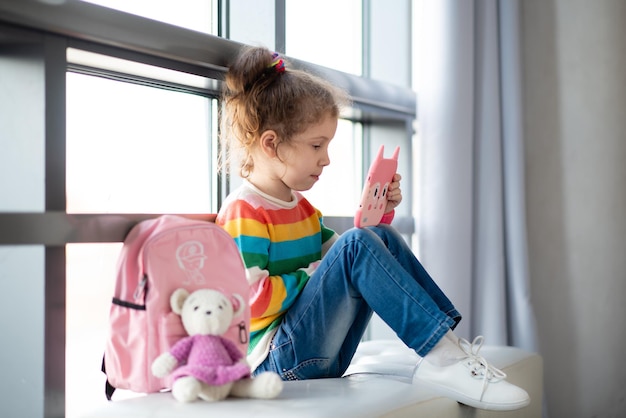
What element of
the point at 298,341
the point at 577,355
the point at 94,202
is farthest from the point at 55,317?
the point at 577,355

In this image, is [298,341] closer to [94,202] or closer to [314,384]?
[314,384]

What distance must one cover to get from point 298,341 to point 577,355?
1.31 metres

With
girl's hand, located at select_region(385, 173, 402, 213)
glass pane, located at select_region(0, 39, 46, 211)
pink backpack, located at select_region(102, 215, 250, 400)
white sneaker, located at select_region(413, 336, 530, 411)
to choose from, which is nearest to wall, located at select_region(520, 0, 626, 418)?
girl's hand, located at select_region(385, 173, 402, 213)

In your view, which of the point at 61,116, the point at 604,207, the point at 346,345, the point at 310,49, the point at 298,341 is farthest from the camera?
the point at 604,207

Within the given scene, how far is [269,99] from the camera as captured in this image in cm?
150

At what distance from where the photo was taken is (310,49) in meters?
2.17

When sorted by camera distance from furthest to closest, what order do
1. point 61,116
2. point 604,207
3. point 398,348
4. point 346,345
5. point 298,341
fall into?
point 604,207
point 398,348
point 346,345
point 298,341
point 61,116

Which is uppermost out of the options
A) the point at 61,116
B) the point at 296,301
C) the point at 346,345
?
the point at 61,116

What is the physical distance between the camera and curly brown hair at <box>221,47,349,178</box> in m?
1.50

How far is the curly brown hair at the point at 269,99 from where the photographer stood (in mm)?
1503

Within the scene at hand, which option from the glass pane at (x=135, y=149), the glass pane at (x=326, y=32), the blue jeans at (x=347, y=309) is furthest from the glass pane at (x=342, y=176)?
the blue jeans at (x=347, y=309)

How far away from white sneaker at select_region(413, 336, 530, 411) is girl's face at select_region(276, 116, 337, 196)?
1.49 feet

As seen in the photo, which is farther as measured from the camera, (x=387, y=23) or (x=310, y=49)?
(x=387, y=23)

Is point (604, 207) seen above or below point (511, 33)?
below
